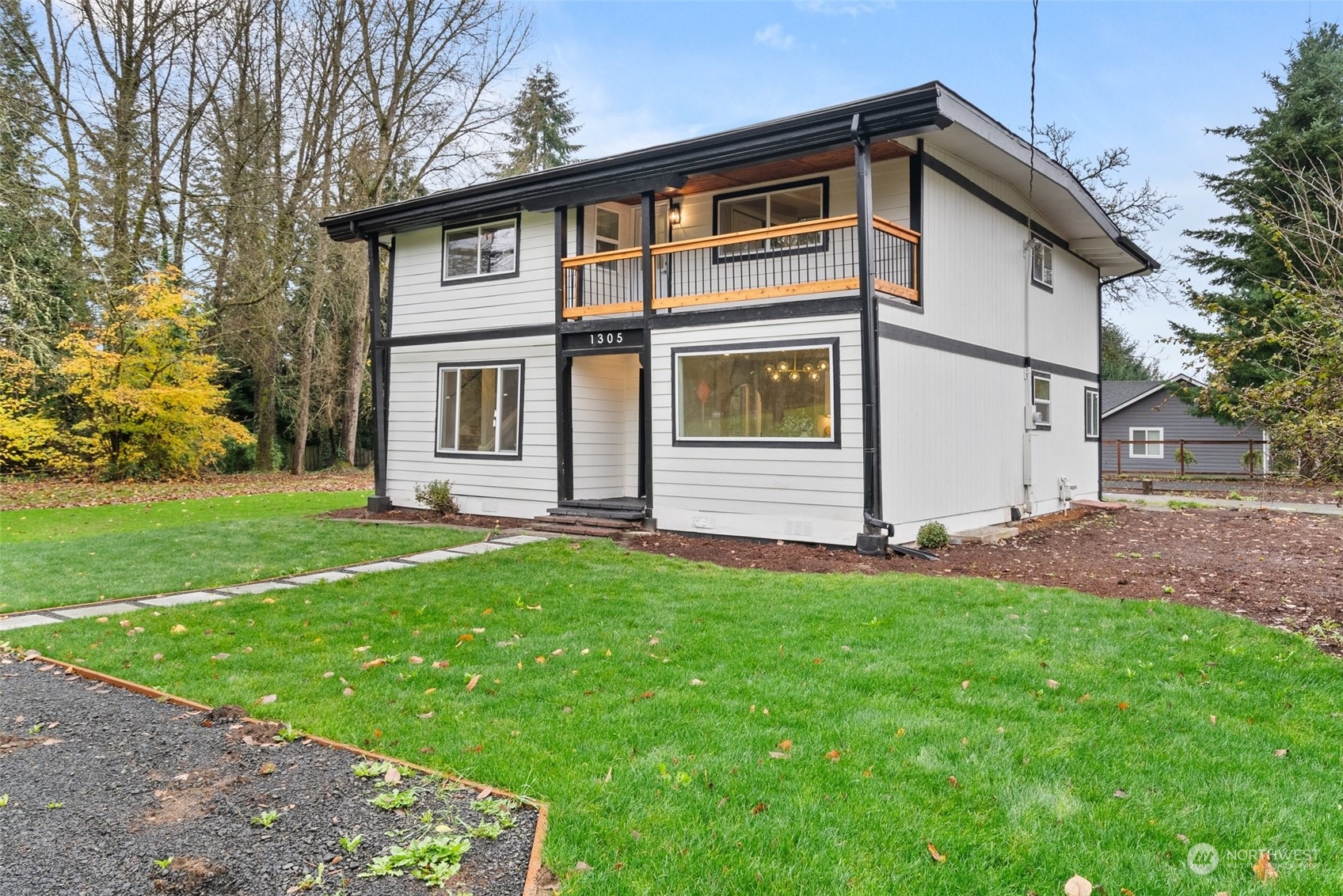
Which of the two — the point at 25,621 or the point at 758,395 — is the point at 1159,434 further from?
the point at 25,621

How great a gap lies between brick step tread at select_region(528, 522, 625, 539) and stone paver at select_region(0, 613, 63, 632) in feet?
18.1

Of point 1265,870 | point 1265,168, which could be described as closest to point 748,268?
point 1265,870

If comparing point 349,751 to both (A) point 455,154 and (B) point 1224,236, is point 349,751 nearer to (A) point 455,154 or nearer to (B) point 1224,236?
(A) point 455,154

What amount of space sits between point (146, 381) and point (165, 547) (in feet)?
32.1

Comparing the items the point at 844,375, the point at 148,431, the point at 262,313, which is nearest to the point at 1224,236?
the point at 844,375

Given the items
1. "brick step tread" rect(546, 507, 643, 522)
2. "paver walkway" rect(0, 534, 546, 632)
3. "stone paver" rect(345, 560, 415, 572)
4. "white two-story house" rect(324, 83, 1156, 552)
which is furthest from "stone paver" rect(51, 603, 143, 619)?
"white two-story house" rect(324, 83, 1156, 552)

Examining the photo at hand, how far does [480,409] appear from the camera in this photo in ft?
40.7

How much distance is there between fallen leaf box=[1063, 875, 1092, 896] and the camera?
7.55ft

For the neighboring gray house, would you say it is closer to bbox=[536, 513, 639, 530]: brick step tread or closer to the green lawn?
bbox=[536, 513, 639, 530]: brick step tread

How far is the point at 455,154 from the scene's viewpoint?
2173cm

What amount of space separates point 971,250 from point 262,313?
17.1 m

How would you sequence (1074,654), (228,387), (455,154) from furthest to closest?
(228,387), (455,154), (1074,654)

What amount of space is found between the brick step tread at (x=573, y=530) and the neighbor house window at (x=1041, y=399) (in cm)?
720

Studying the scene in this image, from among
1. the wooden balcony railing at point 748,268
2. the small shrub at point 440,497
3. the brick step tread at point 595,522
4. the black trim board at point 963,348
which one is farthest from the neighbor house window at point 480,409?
the black trim board at point 963,348
